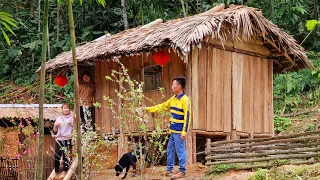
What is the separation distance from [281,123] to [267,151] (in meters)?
6.33

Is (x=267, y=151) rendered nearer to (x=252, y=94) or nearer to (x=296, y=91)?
(x=252, y=94)

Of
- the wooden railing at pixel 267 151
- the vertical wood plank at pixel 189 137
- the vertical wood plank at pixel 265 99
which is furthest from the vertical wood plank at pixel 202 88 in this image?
the vertical wood plank at pixel 265 99

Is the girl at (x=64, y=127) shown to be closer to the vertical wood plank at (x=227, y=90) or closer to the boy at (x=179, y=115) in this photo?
the boy at (x=179, y=115)

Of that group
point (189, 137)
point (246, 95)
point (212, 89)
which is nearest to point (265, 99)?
point (246, 95)

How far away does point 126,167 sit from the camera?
909 centimetres

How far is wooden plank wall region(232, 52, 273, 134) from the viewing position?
10211 millimetres

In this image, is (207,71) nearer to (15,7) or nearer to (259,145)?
(259,145)

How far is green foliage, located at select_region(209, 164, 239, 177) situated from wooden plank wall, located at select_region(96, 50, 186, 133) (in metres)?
1.38

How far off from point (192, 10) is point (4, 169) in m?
10.1

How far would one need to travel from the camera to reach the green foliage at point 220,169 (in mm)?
7880

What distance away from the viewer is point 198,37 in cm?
867

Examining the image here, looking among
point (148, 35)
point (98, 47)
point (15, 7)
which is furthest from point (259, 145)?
point (15, 7)

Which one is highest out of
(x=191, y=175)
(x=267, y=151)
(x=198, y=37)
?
(x=198, y=37)

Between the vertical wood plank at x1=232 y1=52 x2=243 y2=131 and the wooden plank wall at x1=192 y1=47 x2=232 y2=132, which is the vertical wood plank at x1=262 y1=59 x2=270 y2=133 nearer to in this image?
the vertical wood plank at x1=232 y1=52 x2=243 y2=131
